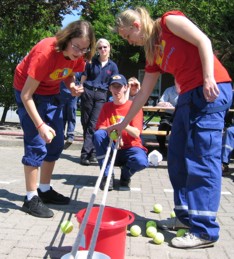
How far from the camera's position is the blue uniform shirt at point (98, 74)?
6.79m

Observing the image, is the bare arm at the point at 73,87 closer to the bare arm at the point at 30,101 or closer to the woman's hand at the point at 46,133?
the bare arm at the point at 30,101

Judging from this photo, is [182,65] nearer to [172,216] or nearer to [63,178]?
[172,216]

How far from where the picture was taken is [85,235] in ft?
8.35

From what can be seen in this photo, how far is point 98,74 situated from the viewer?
6.80 metres

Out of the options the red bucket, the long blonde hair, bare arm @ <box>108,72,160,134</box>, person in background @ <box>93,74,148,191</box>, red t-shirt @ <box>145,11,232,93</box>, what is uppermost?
the long blonde hair

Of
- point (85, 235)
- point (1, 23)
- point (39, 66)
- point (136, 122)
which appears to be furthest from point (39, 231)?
point (1, 23)

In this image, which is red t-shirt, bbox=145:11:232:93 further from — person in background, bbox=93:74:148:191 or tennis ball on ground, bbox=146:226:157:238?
person in background, bbox=93:74:148:191

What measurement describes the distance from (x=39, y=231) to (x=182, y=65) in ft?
5.66

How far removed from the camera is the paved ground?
9.60 ft

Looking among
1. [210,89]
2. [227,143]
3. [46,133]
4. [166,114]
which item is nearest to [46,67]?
[46,133]

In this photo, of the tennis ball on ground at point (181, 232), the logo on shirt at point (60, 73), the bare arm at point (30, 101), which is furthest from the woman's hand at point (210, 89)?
the logo on shirt at point (60, 73)

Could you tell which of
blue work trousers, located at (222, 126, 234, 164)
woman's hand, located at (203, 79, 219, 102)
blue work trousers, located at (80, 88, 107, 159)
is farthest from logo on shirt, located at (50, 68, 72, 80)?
blue work trousers, located at (222, 126, 234, 164)

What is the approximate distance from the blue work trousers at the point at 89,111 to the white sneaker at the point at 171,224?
3396 mm

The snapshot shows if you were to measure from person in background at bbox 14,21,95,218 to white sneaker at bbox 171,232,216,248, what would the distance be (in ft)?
3.98
